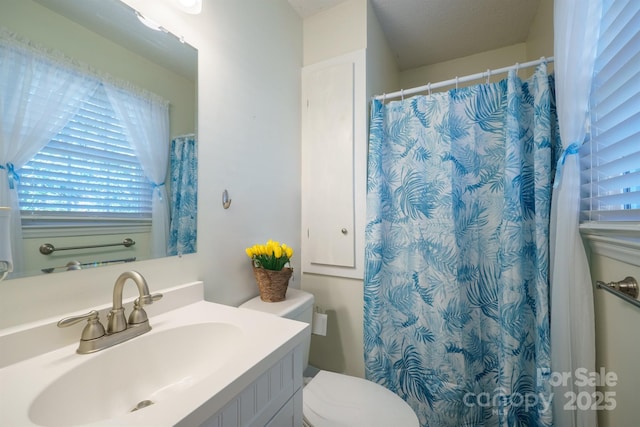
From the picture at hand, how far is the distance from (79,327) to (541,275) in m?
1.63

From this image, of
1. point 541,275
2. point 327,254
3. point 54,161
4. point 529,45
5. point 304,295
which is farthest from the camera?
point 529,45

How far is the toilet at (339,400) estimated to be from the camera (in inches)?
36.8

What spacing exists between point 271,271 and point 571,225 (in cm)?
116

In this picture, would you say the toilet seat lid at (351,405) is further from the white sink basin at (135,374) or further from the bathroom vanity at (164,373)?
the white sink basin at (135,374)

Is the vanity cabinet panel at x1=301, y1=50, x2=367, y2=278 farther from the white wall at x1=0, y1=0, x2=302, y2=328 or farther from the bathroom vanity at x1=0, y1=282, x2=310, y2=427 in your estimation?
the bathroom vanity at x1=0, y1=282, x2=310, y2=427

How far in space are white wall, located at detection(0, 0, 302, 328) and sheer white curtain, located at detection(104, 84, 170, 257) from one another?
11cm

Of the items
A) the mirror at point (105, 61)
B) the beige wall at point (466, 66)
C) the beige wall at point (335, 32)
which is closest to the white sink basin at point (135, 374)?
the mirror at point (105, 61)

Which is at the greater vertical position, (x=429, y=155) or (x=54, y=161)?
(x=429, y=155)

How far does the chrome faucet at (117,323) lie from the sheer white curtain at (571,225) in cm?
138

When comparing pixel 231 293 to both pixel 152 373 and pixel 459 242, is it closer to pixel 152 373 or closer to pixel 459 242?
pixel 152 373

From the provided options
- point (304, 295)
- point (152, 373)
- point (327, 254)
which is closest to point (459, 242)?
point (327, 254)

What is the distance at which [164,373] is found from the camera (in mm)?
709

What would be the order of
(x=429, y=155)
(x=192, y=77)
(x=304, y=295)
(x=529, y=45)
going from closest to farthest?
1. (x=192, y=77)
2. (x=304, y=295)
3. (x=429, y=155)
4. (x=529, y=45)

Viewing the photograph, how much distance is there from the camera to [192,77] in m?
0.97
